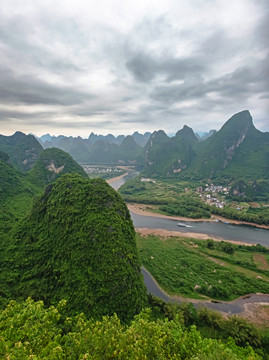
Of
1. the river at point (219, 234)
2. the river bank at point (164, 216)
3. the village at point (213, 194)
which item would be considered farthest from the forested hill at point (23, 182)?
the village at point (213, 194)

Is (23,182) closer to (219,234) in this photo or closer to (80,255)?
(80,255)

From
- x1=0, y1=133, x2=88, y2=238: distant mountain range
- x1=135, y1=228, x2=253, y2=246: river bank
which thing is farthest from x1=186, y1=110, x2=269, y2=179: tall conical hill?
x1=0, y1=133, x2=88, y2=238: distant mountain range

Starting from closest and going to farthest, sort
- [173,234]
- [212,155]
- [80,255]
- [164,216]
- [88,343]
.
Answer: [88,343] → [80,255] → [173,234] → [164,216] → [212,155]

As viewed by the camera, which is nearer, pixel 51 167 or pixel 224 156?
pixel 51 167

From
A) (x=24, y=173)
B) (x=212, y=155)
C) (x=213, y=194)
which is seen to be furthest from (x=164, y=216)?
(x=212, y=155)

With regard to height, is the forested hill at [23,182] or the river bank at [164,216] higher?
the forested hill at [23,182]

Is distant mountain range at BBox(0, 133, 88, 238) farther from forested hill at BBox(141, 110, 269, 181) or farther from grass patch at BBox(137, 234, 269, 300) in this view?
forested hill at BBox(141, 110, 269, 181)

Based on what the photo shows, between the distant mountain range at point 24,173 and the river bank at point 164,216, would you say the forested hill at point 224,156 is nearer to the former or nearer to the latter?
the river bank at point 164,216

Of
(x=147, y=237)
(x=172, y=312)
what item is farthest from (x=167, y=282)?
(x=147, y=237)
